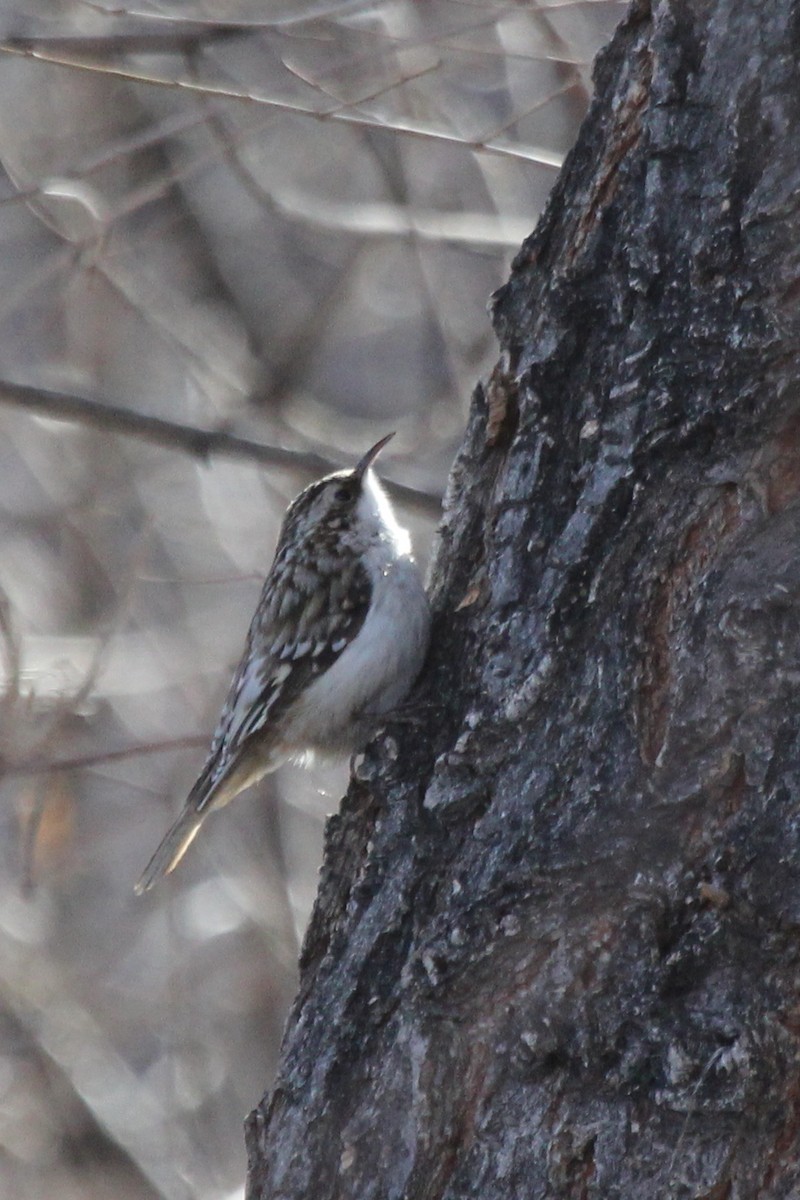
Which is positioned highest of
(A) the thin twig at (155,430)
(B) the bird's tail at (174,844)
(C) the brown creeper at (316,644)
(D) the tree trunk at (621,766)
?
(A) the thin twig at (155,430)

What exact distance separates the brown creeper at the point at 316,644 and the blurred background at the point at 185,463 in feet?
0.51

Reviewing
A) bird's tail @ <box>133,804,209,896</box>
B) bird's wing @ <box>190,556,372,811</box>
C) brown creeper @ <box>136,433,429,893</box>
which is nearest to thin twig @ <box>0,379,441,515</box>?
brown creeper @ <box>136,433,429,893</box>

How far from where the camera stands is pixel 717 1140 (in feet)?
6.46

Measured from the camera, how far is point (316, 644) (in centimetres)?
405

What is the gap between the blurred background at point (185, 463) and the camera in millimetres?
5328

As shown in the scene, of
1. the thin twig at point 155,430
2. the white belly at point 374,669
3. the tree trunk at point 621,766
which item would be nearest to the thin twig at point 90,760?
the white belly at point 374,669

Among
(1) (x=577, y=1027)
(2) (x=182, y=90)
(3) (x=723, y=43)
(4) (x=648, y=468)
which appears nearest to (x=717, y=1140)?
(1) (x=577, y=1027)

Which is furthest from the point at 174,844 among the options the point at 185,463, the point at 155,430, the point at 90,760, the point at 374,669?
the point at 185,463

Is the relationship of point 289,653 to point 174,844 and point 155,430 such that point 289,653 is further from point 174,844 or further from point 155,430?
point 155,430

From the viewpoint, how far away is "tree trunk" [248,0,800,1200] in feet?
6.64

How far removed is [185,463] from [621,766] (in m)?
5.76

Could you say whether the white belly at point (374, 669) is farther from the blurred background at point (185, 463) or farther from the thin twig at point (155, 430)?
the blurred background at point (185, 463)

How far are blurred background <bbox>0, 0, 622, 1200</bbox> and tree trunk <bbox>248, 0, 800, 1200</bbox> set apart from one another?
1.81 meters

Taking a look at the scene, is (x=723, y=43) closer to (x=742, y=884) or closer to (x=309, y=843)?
(x=742, y=884)
